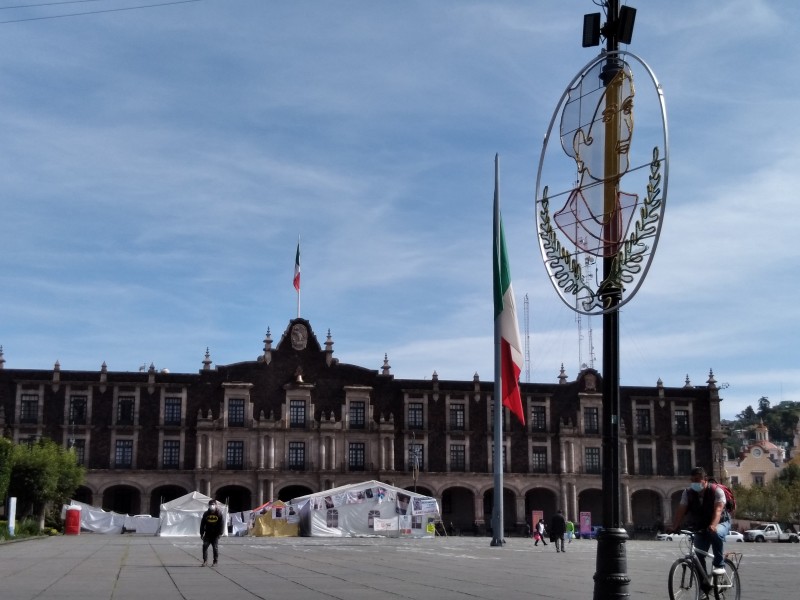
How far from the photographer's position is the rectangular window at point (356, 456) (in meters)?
64.2

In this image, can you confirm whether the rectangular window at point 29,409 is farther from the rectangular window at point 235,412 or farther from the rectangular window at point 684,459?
the rectangular window at point 684,459

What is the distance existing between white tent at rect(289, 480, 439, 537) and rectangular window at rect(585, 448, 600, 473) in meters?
20.1

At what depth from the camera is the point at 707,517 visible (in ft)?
35.1

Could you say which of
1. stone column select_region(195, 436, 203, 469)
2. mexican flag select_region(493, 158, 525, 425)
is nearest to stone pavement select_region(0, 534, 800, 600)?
mexican flag select_region(493, 158, 525, 425)

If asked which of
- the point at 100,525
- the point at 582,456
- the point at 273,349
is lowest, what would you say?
the point at 100,525

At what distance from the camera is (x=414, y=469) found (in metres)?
63.7

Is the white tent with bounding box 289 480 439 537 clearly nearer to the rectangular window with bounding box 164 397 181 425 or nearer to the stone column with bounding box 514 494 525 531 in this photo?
the stone column with bounding box 514 494 525 531

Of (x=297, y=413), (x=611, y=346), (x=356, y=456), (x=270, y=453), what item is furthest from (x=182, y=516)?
(x=611, y=346)

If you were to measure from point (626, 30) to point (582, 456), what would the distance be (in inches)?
2295

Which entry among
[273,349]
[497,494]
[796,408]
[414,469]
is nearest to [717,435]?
[414,469]

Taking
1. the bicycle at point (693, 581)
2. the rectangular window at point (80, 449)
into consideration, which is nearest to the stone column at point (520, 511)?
the rectangular window at point (80, 449)

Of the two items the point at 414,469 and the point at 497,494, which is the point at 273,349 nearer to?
the point at 414,469

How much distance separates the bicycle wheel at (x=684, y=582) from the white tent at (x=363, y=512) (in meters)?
39.3

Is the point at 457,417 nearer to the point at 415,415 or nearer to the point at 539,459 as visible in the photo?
the point at 415,415
